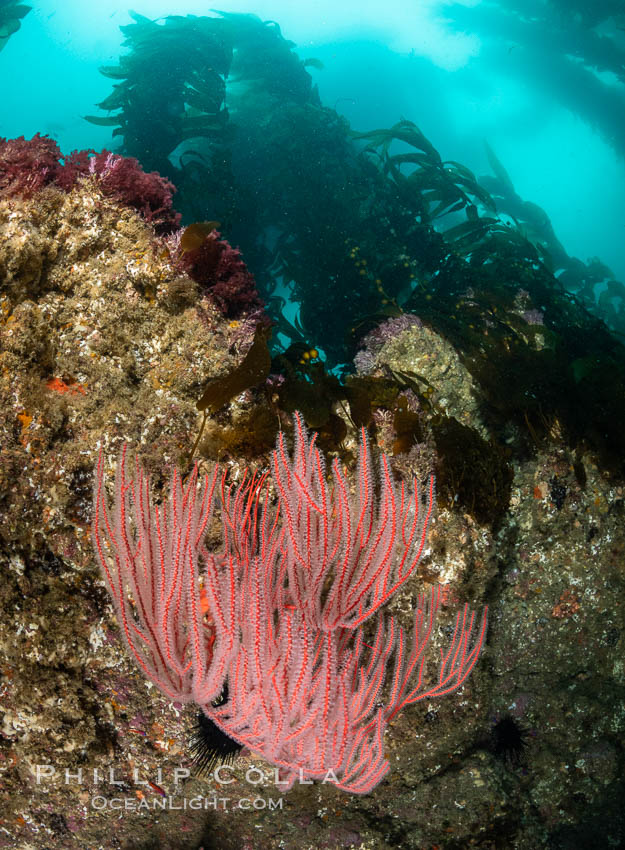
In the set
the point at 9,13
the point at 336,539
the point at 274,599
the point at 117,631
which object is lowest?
the point at 117,631

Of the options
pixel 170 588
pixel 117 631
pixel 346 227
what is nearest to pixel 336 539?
pixel 170 588

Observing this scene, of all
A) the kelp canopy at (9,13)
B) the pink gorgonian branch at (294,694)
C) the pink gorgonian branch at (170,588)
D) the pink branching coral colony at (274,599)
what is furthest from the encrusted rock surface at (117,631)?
the kelp canopy at (9,13)

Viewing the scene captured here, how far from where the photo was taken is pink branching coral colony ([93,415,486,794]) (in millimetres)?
2100

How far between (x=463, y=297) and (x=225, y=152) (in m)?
6.22

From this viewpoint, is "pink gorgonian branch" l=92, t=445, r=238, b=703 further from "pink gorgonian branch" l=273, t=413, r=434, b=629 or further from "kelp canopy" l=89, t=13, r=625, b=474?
"kelp canopy" l=89, t=13, r=625, b=474

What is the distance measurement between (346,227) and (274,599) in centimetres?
828

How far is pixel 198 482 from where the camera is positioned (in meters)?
2.74

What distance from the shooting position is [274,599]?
2424 mm

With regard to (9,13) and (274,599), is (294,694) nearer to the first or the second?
(274,599)

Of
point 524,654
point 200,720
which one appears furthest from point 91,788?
point 524,654

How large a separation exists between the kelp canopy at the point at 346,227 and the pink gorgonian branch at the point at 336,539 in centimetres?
214

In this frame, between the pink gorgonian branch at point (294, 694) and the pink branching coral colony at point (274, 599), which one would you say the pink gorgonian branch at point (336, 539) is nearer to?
the pink branching coral colony at point (274, 599)

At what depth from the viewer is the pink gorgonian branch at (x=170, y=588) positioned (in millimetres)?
2115

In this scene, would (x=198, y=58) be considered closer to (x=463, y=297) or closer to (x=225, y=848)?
(x=463, y=297)
